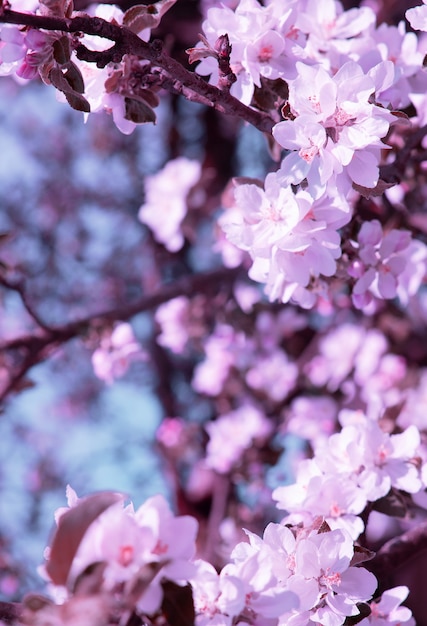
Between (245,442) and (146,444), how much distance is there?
4.89ft

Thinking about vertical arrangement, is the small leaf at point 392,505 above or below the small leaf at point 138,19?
below

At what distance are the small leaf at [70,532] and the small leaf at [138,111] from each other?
689 mm

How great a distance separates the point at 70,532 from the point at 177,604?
0.15 m

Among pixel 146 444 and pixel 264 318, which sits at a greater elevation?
pixel 264 318

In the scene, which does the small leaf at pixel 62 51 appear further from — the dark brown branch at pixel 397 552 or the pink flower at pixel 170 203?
the pink flower at pixel 170 203

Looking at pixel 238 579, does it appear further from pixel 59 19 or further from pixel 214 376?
pixel 214 376

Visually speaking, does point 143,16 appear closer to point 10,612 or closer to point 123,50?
point 123,50

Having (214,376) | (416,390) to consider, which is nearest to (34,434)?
(214,376)

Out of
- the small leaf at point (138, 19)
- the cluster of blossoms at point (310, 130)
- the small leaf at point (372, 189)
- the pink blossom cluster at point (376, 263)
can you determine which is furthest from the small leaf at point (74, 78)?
the pink blossom cluster at point (376, 263)

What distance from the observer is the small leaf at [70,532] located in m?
0.77

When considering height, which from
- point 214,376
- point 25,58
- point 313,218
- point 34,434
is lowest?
point 34,434

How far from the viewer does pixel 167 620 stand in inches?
31.7

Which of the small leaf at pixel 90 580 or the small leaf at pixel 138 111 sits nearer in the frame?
the small leaf at pixel 90 580

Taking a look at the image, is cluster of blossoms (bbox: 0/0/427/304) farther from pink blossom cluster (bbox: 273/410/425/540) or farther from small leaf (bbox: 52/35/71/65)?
pink blossom cluster (bbox: 273/410/425/540)
